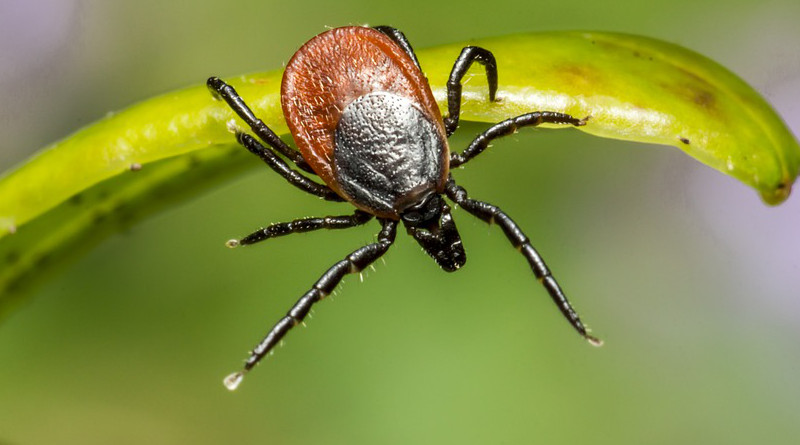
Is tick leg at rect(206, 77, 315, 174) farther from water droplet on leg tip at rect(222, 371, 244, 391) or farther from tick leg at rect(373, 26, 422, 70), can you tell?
water droplet on leg tip at rect(222, 371, 244, 391)

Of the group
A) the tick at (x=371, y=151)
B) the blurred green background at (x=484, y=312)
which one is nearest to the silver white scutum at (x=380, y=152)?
the tick at (x=371, y=151)

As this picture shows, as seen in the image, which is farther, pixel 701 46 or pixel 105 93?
pixel 105 93

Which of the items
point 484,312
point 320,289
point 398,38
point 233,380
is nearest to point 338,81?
point 398,38

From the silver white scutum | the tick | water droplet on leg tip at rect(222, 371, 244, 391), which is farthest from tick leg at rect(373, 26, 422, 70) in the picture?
water droplet on leg tip at rect(222, 371, 244, 391)

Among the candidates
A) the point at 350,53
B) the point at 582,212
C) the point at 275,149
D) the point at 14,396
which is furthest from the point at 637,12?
the point at 14,396

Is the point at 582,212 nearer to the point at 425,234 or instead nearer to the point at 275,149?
Answer: the point at 425,234

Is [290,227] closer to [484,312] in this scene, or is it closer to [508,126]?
[508,126]
